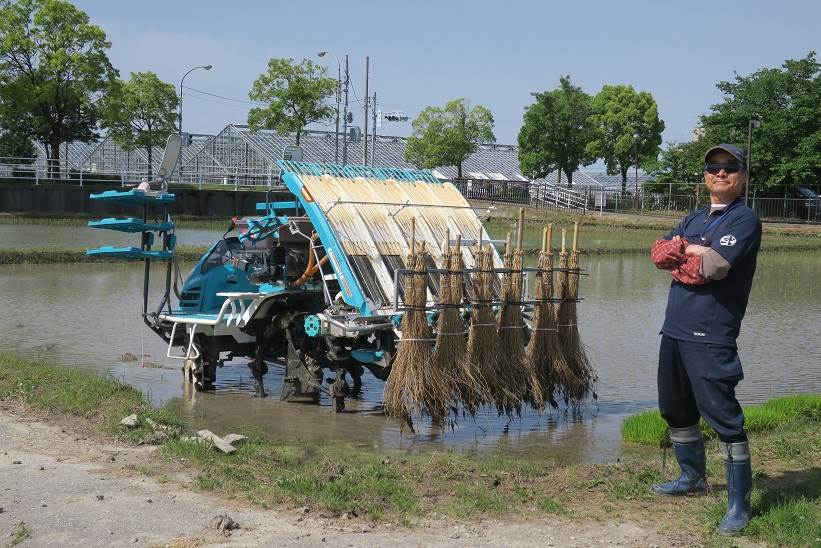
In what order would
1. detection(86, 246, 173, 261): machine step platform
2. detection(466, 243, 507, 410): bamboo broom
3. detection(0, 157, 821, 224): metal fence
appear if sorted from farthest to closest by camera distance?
1. detection(0, 157, 821, 224): metal fence
2. detection(86, 246, 173, 261): machine step platform
3. detection(466, 243, 507, 410): bamboo broom

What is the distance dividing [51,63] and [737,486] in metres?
50.1

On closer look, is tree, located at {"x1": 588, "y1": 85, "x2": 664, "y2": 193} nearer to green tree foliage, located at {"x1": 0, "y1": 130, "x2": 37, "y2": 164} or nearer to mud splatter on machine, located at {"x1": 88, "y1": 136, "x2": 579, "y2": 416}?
green tree foliage, located at {"x1": 0, "y1": 130, "x2": 37, "y2": 164}

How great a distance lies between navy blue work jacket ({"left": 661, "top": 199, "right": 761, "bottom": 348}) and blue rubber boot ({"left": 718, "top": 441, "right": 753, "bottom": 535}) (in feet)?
2.08

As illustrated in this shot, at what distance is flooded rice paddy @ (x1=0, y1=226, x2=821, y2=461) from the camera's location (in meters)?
10.1

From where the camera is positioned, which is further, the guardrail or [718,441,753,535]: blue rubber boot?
the guardrail

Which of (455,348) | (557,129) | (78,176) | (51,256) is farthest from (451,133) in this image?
(455,348)

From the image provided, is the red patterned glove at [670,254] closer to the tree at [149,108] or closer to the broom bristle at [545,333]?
the broom bristle at [545,333]

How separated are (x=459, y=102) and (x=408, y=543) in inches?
2476

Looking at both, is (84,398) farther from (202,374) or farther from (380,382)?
(380,382)

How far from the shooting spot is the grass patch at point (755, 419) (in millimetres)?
9586

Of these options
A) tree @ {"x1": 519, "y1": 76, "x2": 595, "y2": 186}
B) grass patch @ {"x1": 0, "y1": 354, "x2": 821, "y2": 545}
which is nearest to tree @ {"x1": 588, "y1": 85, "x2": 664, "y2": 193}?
tree @ {"x1": 519, "y1": 76, "x2": 595, "y2": 186}

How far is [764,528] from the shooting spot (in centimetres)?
595

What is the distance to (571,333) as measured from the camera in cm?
1077

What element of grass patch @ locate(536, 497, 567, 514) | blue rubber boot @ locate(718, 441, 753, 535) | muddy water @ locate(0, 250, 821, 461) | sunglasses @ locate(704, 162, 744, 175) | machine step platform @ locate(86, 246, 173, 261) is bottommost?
muddy water @ locate(0, 250, 821, 461)
